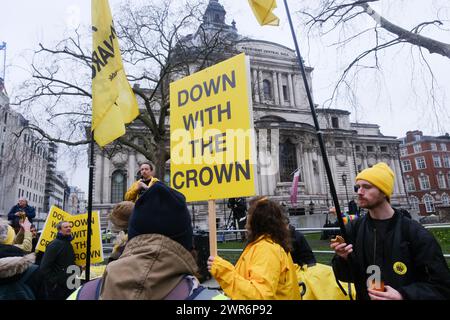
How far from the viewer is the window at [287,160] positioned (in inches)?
1656

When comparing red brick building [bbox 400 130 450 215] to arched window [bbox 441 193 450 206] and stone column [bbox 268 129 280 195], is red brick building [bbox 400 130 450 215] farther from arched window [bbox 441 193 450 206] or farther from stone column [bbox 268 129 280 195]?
stone column [bbox 268 129 280 195]

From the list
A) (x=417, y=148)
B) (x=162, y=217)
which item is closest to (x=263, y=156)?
(x=162, y=217)

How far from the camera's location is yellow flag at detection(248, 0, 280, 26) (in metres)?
3.33

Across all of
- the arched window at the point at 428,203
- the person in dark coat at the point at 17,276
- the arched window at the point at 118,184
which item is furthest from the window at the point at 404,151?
the person in dark coat at the point at 17,276

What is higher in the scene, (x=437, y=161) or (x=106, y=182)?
(x=437, y=161)

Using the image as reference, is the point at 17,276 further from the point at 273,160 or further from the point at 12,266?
the point at 273,160

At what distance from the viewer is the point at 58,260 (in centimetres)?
424

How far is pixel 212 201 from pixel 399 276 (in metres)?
1.56

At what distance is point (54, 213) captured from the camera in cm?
542

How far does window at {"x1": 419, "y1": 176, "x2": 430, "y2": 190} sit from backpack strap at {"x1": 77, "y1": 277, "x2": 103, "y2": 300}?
6792cm

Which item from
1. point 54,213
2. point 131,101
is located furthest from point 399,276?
point 54,213

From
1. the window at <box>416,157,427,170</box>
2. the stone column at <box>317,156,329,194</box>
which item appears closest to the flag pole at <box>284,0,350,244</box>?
the stone column at <box>317,156,329,194</box>

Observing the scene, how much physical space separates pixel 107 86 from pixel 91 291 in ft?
7.70
